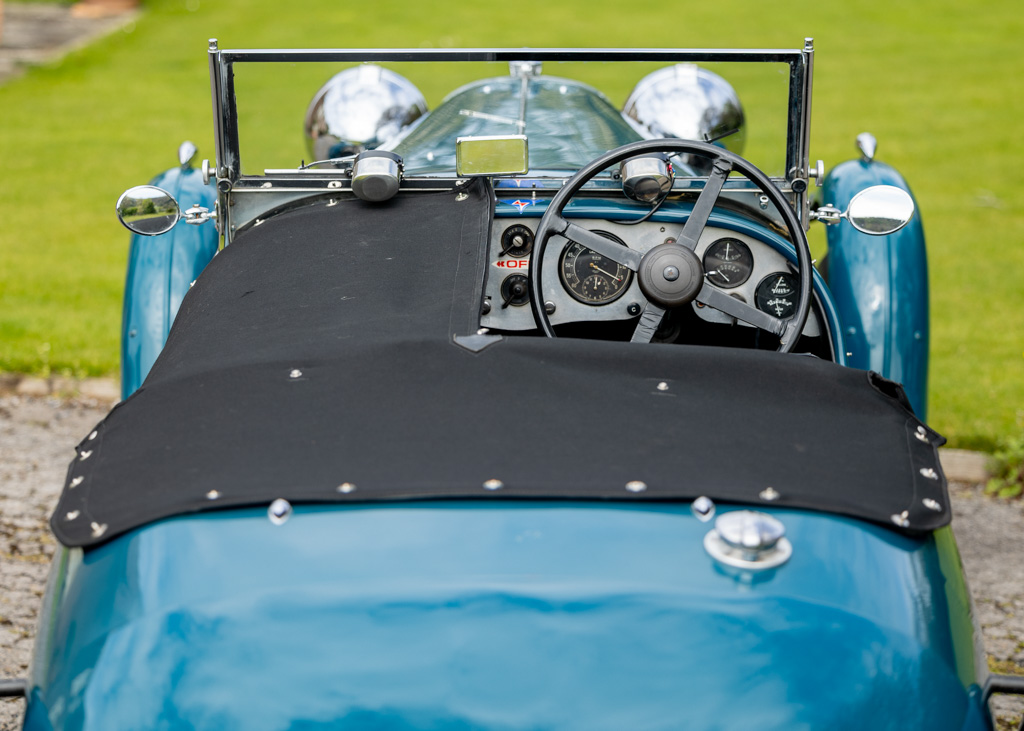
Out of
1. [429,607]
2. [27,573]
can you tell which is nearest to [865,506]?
[429,607]

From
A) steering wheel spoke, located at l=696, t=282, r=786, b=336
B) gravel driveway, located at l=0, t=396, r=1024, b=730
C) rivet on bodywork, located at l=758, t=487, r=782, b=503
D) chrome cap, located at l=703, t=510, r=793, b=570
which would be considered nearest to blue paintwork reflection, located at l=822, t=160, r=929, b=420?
gravel driveway, located at l=0, t=396, r=1024, b=730

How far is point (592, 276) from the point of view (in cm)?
286

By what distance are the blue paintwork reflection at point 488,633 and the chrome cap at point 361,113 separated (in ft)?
9.81

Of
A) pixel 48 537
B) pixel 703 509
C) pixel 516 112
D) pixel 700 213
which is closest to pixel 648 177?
Result: pixel 700 213

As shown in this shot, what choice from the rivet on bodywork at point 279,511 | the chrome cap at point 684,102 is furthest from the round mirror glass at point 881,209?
the rivet on bodywork at point 279,511

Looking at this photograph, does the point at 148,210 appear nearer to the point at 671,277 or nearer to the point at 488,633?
the point at 671,277

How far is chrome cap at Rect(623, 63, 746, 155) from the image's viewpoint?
4238 mm

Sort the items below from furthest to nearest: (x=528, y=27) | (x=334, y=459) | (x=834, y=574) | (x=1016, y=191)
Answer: (x=528, y=27)
(x=1016, y=191)
(x=334, y=459)
(x=834, y=574)

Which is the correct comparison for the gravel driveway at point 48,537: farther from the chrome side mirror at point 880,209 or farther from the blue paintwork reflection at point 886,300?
the chrome side mirror at point 880,209

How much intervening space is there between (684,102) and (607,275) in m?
1.70

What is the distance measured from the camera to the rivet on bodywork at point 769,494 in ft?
5.60

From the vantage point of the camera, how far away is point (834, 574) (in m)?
1.64

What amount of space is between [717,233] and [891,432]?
97cm

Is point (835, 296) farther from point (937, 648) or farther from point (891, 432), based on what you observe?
point (937, 648)
